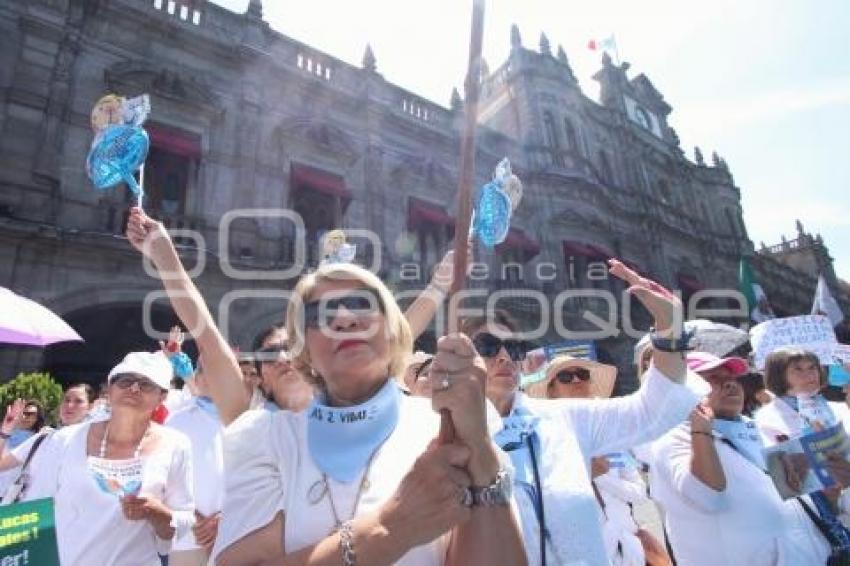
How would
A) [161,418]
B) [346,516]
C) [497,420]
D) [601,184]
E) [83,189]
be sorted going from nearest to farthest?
1. [346,516]
2. [497,420]
3. [161,418]
4. [83,189]
5. [601,184]

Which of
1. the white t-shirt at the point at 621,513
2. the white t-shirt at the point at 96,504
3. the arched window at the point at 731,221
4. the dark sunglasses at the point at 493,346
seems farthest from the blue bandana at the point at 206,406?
the arched window at the point at 731,221

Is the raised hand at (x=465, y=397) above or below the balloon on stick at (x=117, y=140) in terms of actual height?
below

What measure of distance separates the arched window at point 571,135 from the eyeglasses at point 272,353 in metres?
17.6

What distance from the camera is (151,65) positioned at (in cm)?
1037

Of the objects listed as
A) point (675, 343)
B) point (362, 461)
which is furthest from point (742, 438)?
point (362, 461)

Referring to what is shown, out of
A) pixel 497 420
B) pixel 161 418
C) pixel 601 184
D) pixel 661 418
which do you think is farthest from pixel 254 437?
pixel 601 184

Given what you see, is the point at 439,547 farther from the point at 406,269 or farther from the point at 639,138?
the point at 639,138

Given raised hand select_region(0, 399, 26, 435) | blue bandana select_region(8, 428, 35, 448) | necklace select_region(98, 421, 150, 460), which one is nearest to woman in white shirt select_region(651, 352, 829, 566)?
necklace select_region(98, 421, 150, 460)

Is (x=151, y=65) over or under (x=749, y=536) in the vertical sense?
over

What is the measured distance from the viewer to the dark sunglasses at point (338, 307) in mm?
1683

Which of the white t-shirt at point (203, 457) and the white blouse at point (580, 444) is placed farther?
the white t-shirt at point (203, 457)

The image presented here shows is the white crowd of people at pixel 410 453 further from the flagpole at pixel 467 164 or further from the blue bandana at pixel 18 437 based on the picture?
the blue bandana at pixel 18 437

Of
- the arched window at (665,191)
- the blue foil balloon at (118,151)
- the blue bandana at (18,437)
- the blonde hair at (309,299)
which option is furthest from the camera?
the arched window at (665,191)

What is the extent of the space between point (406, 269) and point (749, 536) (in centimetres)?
1036
